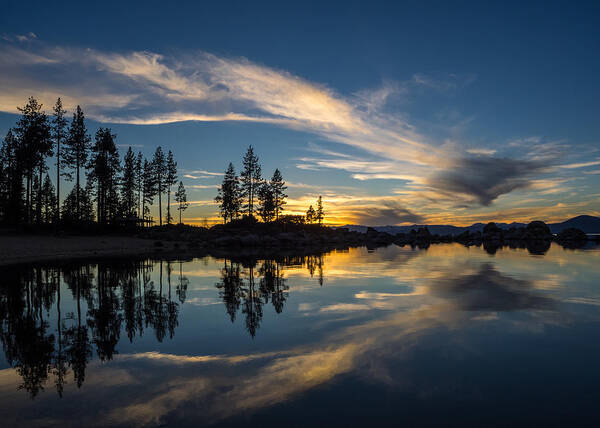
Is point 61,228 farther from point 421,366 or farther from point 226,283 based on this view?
point 421,366

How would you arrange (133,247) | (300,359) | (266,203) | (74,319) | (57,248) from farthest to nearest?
1. (266,203)
2. (133,247)
3. (57,248)
4. (74,319)
5. (300,359)

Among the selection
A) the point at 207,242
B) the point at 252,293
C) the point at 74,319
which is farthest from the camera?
the point at 207,242

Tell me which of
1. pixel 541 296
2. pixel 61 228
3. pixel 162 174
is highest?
pixel 162 174

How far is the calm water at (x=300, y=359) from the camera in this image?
167 inches

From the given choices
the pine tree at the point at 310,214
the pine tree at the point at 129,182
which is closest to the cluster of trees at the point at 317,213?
the pine tree at the point at 310,214

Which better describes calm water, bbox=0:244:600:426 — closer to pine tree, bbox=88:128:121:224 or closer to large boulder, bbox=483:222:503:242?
pine tree, bbox=88:128:121:224

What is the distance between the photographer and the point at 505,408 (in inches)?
167

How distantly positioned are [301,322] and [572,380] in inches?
215

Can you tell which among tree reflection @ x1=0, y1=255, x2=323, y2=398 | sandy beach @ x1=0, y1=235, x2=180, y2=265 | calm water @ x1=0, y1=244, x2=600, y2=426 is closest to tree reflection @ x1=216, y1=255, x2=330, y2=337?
tree reflection @ x1=0, y1=255, x2=323, y2=398

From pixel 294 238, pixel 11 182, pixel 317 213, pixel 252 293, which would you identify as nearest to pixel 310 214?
pixel 317 213

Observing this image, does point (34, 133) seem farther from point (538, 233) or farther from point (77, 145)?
point (538, 233)

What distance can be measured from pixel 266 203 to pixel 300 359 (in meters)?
75.2

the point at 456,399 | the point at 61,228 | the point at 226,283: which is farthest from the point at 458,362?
the point at 61,228

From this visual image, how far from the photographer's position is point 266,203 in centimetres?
8056
